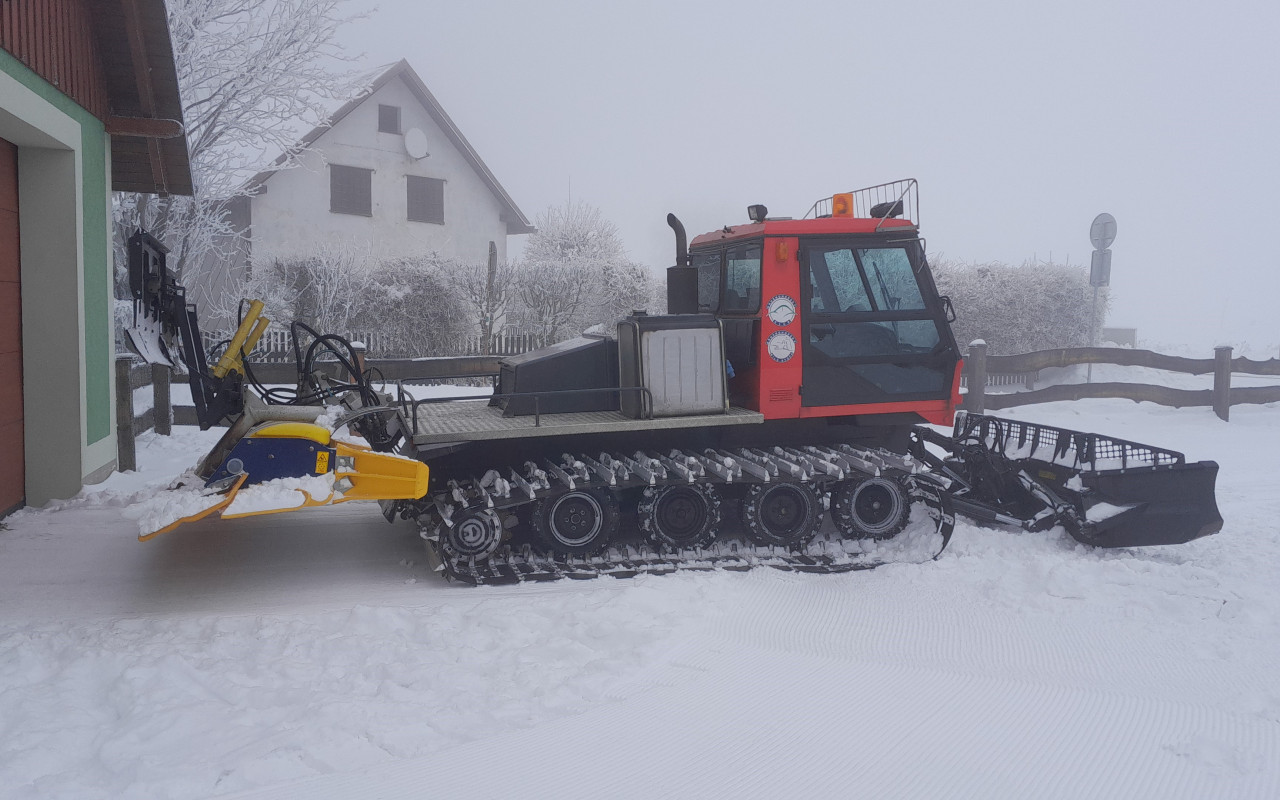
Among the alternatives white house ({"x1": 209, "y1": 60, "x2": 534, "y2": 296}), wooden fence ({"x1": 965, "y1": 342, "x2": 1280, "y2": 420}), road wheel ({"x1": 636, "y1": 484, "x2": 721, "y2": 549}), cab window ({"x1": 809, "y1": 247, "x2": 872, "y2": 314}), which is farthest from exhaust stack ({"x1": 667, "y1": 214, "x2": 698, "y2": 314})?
white house ({"x1": 209, "y1": 60, "x2": 534, "y2": 296})

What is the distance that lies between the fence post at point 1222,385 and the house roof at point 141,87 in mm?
12261

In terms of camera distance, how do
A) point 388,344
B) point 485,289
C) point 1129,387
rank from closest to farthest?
point 1129,387
point 388,344
point 485,289

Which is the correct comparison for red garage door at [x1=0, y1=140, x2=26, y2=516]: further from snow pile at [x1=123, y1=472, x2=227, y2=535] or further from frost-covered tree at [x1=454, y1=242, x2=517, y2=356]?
frost-covered tree at [x1=454, y1=242, x2=517, y2=356]

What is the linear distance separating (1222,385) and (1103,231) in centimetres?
285

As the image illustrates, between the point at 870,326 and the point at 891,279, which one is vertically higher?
the point at 891,279

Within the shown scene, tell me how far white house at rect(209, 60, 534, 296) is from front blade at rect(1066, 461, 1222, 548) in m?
17.4

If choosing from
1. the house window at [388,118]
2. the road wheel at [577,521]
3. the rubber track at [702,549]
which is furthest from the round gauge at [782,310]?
the house window at [388,118]

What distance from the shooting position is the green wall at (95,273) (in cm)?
770

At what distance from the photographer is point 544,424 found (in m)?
5.66

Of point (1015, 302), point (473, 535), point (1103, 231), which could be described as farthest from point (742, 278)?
point (1015, 302)

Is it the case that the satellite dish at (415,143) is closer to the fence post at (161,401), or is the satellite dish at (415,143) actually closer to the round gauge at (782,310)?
the fence post at (161,401)

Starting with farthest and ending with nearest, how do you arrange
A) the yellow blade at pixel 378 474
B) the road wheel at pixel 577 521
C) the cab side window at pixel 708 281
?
the cab side window at pixel 708 281 → the road wheel at pixel 577 521 → the yellow blade at pixel 378 474

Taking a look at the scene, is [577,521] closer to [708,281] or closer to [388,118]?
[708,281]

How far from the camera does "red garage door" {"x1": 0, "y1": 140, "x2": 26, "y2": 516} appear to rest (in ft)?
22.9
